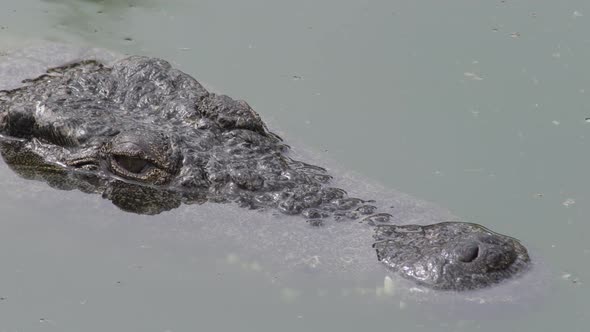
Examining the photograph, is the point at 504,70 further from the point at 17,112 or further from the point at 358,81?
the point at 17,112

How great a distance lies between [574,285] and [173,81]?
3374mm

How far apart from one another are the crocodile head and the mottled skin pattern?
0.01m

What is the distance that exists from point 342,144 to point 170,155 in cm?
233

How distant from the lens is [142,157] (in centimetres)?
671

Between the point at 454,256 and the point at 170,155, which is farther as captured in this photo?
the point at 170,155

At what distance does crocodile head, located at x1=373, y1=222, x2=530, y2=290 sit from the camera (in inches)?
234

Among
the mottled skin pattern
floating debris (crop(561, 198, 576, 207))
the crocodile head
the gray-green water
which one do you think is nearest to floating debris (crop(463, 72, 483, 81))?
the gray-green water

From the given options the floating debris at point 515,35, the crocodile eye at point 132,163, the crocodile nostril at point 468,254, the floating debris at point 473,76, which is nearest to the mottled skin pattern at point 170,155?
the crocodile eye at point 132,163

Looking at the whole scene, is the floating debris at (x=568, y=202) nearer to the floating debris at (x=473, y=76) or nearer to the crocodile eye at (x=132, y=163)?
the floating debris at (x=473, y=76)

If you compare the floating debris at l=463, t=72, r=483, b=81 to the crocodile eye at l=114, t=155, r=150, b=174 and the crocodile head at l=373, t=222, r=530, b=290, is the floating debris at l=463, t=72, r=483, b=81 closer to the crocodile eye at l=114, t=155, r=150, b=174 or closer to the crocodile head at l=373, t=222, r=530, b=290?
the crocodile head at l=373, t=222, r=530, b=290

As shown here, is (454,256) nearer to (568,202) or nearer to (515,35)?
(568,202)

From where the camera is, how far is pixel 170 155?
678 centimetres

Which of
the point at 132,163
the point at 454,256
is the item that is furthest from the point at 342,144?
the point at 454,256

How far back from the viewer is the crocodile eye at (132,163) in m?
6.79
